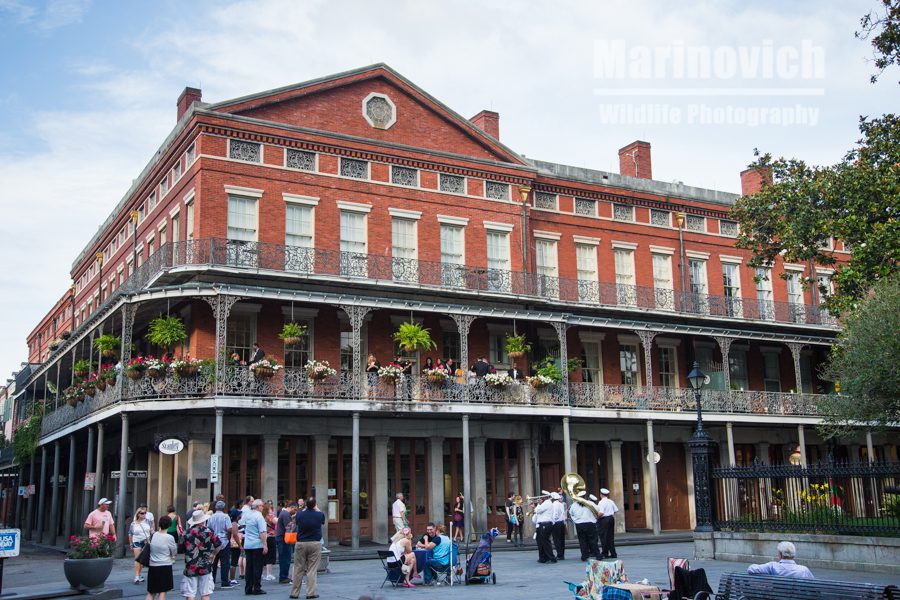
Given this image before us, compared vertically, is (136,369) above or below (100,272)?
below

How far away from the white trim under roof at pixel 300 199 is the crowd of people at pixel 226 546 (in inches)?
413

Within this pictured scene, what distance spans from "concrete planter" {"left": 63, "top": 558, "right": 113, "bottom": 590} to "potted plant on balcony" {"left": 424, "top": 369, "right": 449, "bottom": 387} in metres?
11.6

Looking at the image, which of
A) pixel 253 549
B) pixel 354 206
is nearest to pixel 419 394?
pixel 354 206

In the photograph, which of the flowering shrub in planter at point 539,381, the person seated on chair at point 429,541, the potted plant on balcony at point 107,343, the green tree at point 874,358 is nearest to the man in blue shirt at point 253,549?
the person seated on chair at point 429,541

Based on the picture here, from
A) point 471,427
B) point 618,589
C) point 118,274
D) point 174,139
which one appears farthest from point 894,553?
point 118,274

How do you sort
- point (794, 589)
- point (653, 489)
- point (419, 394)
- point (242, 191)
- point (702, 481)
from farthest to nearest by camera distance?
point (653, 489)
point (242, 191)
point (419, 394)
point (702, 481)
point (794, 589)

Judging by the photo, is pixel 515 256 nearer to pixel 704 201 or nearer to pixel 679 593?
pixel 704 201

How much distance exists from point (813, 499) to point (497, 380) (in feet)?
34.6

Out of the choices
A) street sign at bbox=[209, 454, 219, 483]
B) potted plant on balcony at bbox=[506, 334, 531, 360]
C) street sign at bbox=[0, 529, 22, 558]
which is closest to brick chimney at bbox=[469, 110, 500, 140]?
potted plant on balcony at bbox=[506, 334, 531, 360]

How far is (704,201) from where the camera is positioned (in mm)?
35469

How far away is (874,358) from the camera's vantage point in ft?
68.2

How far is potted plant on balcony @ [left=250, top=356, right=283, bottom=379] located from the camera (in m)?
23.0

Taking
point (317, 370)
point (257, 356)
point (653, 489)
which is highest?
point (257, 356)

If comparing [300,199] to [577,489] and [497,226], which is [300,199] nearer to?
[497,226]
